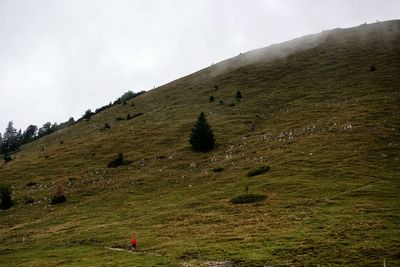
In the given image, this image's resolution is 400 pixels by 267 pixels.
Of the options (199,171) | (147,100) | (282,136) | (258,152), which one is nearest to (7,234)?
(199,171)

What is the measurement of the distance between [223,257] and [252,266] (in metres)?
3.03

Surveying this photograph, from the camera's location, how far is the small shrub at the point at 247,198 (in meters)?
45.2

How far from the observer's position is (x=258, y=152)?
64.4 metres

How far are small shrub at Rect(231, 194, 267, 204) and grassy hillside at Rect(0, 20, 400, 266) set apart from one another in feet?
2.74

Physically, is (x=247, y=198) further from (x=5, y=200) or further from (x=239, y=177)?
(x=5, y=200)

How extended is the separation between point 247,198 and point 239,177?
31.1ft

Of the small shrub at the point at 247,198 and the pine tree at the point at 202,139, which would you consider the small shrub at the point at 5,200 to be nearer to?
the pine tree at the point at 202,139

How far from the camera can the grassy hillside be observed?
32.6 metres

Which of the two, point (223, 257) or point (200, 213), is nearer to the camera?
point (223, 257)

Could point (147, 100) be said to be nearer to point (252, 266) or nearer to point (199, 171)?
point (199, 171)

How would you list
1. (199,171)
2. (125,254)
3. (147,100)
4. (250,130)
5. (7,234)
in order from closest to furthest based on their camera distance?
(125,254), (7,234), (199,171), (250,130), (147,100)

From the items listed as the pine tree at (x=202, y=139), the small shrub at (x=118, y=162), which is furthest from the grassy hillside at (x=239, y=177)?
the small shrub at (x=118, y=162)

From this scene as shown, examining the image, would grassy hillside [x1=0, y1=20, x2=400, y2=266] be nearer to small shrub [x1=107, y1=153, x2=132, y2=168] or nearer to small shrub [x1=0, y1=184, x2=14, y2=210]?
small shrub [x1=0, y1=184, x2=14, y2=210]

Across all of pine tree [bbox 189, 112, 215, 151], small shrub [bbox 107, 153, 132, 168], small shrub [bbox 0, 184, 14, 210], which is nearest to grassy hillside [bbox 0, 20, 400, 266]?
small shrub [bbox 0, 184, 14, 210]
